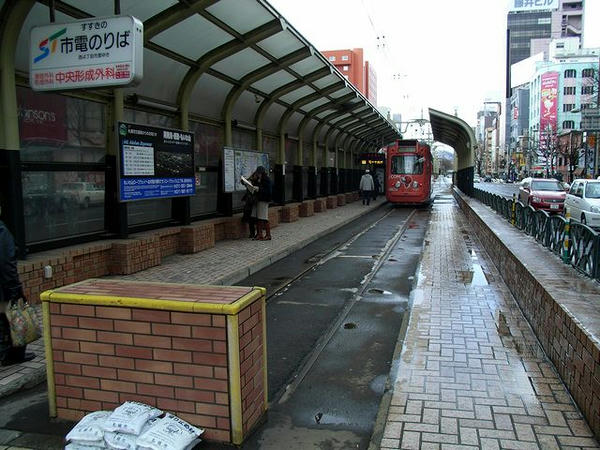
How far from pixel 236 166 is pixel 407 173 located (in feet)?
49.4

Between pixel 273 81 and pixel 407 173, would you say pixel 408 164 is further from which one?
pixel 273 81

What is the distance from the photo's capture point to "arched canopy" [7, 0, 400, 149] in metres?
7.96

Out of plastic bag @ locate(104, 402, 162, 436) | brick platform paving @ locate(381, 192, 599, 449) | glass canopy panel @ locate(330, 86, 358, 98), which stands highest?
glass canopy panel @ locate(330, 86, 358, 98)

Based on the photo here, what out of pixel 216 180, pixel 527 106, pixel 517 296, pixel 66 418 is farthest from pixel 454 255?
pixel 527 106

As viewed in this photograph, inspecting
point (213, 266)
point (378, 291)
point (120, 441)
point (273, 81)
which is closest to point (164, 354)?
point (120, 441)

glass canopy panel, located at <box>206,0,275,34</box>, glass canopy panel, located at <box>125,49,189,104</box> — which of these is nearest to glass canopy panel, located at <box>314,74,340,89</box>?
glass canopy panel, located at <box>206,0,275,34</box>

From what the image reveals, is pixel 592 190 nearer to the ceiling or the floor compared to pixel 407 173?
nearer to the floor

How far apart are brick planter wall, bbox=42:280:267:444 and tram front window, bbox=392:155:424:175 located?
918 inches

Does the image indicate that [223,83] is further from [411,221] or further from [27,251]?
[411,221]

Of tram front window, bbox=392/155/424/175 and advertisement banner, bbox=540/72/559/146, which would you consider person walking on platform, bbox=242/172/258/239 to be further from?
advertisement banner, bbox=540/72/559/146

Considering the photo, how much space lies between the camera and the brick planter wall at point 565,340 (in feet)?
11.6

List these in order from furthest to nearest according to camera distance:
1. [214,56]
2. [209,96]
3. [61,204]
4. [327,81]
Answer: [327,81]
[209,96]
[214,56]
[61,204]

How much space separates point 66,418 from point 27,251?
4.02m

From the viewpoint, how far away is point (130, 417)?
3291 millimetres
